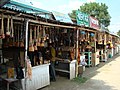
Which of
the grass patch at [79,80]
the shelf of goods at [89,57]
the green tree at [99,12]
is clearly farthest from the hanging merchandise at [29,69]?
the green tree at [99,12]

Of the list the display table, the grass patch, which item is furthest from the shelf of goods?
the display table

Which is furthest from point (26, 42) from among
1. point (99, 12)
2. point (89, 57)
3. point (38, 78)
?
point (99, 12)

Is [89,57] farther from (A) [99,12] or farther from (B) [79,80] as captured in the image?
(A) [99,12]

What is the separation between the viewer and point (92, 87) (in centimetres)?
859

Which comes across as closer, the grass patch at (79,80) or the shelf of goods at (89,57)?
the grass patch at (79,80)

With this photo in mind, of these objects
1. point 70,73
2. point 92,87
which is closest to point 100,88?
point 92,87

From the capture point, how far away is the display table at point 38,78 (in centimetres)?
732

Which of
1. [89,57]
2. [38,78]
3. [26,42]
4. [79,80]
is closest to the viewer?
[26,42]

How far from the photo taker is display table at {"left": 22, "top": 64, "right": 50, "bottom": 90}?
7.32 m

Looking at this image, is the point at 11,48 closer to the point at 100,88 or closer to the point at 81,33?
the point at 100,88

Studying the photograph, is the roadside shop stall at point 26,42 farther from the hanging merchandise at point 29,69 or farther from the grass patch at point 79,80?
the grass patch at point 79,80

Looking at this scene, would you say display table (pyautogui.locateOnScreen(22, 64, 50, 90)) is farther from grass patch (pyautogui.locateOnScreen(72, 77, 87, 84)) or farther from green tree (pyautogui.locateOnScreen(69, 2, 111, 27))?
green tree (pyautogui.locateOnScreen(69, 2, 111, 27))

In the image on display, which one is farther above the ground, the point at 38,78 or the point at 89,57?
the point at 89,57

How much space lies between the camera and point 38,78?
777cm
